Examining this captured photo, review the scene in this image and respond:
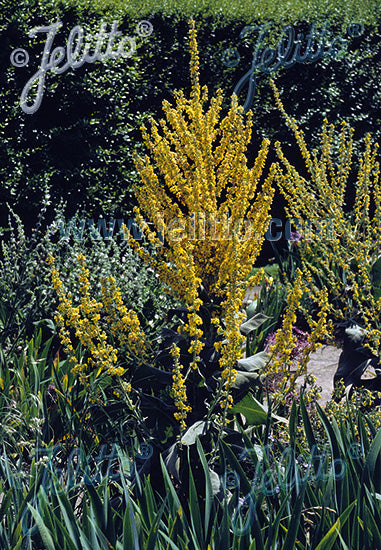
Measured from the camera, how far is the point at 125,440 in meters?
2.57

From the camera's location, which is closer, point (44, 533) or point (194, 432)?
point (44, 533)

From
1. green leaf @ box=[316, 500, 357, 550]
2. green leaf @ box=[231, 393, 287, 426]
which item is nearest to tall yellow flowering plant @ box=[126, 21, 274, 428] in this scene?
green leaf @ box=[231, 393, 287, 426]

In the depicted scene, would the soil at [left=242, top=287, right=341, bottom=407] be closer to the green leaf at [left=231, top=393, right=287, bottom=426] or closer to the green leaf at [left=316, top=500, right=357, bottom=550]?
the green leaf at [left=231, top=393, right=287, bottom=426]

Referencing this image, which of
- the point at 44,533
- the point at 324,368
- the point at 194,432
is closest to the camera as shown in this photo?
the point at 44,533

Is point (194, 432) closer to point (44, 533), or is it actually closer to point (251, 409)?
point (251, 409)

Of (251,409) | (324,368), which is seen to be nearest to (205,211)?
(251,409)

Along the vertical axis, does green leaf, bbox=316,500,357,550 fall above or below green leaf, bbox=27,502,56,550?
below

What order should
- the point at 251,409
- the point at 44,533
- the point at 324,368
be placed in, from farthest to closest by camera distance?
the point at 324,368 → the point at 251,409 → the point at 44,533

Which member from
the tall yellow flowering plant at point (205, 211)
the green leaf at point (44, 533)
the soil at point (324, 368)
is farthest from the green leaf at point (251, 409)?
the soil at point (324, 368)

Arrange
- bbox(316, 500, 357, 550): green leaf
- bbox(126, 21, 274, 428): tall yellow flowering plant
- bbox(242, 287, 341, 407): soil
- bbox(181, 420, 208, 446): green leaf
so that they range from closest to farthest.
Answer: bbox(316, 500, 357, 550): green leaf
bbox(181, 420, 208, 446): green leaf
bbox(126, 21, 274, 428): tall yellow flowering plant
bbox(242, 287, 341, 407): soil

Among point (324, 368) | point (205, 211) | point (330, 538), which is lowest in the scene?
point (324, 368)

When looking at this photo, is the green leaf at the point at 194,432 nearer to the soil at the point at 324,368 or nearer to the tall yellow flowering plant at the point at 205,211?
the tall yellow flowering plant at the point at 205,211

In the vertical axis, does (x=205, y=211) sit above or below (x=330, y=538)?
above

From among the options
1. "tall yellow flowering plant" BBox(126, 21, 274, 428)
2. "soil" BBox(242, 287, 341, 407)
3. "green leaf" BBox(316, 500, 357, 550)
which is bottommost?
"soil" BBox(242, 287, 341, 407)
